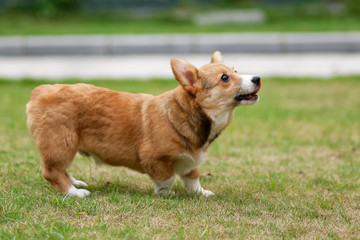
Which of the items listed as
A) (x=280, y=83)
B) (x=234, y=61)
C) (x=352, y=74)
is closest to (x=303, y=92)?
(x=280, y=83)

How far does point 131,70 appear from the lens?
10.1 metres

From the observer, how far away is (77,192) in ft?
13.6

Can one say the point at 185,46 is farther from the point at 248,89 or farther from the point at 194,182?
the point at 248,89

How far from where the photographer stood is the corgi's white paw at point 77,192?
4.12m

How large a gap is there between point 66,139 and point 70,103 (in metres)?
A: 0.29

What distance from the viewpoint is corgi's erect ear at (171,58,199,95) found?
3953 millimetres

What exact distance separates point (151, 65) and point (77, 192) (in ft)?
21.5

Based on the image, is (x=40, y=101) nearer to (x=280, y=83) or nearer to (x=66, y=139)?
(x=66, y=139)

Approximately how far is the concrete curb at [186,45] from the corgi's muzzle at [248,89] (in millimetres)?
7052

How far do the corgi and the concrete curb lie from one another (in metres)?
6.79

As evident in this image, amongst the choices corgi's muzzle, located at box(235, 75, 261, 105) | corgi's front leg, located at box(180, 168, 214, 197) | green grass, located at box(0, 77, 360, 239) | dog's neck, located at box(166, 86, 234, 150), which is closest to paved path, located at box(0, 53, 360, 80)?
green grass, located at box(0, 77, 360, 239)

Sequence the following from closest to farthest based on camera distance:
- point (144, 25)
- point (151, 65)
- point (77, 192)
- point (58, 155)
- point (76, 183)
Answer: point (58, 155) → point (77, 192) → point (76, 183) → point (151, 65) → point (144, 25)

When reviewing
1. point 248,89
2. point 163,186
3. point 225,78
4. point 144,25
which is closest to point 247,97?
point 248,89

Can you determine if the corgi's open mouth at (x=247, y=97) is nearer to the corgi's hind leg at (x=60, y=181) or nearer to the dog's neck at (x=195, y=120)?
the dog's neck at (x=195, y=120)
